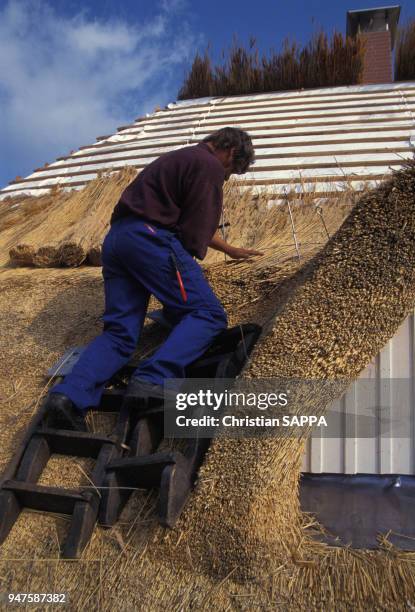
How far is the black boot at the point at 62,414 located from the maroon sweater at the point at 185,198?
867 mm

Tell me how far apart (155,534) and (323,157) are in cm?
408

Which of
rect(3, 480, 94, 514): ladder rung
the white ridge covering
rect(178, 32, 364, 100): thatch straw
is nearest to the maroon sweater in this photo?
rect(3, 480, 94, 514): ladder rung

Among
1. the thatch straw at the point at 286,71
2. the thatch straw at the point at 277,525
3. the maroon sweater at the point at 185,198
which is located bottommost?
the thatch straw at the point at 277,525

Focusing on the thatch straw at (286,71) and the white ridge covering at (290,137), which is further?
the thatch straw at (286,71)

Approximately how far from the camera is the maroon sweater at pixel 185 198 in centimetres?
245

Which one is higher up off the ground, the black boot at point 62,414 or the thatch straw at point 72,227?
the thatch straw at point 72,227

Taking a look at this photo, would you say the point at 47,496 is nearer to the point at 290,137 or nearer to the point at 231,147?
the point at 231,147

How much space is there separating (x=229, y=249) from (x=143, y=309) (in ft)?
2.23

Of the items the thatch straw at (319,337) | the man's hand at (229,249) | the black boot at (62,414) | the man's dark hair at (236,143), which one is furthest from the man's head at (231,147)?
the black boot at (62,414)

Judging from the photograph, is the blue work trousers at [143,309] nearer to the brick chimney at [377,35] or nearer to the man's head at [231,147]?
the man's head at [231,147]

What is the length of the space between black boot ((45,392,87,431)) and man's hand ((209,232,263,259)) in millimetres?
1166

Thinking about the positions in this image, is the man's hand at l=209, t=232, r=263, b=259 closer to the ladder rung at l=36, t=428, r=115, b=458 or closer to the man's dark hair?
the man's dark hair

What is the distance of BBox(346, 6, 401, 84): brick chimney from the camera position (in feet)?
29.9

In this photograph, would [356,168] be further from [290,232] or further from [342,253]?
[342,253]
